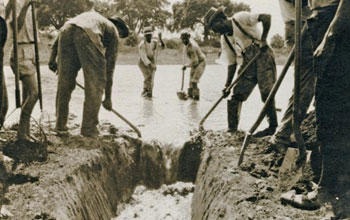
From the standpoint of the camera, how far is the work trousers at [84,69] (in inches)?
211

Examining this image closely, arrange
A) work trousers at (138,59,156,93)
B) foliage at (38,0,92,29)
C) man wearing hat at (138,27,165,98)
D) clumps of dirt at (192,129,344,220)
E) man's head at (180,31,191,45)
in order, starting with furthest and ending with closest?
1. foliage at (38,0,92,29)
2. work trousers at (138,59,156,93)
3. man wearing hat at (138,27,165,98)
4. man's head at (180,31,191,45)
5. clumps of dirt at (192,129,344,220)

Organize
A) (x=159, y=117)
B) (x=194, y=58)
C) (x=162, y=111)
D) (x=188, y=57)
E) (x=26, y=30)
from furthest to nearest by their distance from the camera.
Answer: (x=188, y=57) < (x=194, y=58) < (x=162, y=111) < (x=159, y=117) < (x=26, y=30)

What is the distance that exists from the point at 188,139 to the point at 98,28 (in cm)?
240

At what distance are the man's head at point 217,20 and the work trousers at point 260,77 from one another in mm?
503

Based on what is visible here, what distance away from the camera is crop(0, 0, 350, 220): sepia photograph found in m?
3.25

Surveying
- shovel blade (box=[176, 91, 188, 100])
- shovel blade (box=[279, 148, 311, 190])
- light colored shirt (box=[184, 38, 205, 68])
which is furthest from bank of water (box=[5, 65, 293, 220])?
shovel blade (box=[279, 148, 311, 190])

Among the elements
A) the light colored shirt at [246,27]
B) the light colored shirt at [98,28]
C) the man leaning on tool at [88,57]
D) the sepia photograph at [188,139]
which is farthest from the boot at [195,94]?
the light colored shirt at [98,28]

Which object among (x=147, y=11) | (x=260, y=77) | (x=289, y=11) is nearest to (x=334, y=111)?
(x=289, y=11)

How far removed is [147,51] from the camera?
41.6 feet

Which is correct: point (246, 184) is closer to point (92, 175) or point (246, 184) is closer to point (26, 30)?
point (92, 175)

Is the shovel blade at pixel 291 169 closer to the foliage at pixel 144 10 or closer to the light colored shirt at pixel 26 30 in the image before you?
the light colored shirt at pixel 26 30

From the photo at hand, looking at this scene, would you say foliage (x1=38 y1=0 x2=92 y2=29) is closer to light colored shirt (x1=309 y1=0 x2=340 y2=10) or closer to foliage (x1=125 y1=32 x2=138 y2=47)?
foliage (x1=125 y1=32 x2=138 y2=47)

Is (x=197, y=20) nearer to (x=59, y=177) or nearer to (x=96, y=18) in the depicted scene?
(x=96, y=18)

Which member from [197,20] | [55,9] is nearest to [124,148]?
[197,20]
